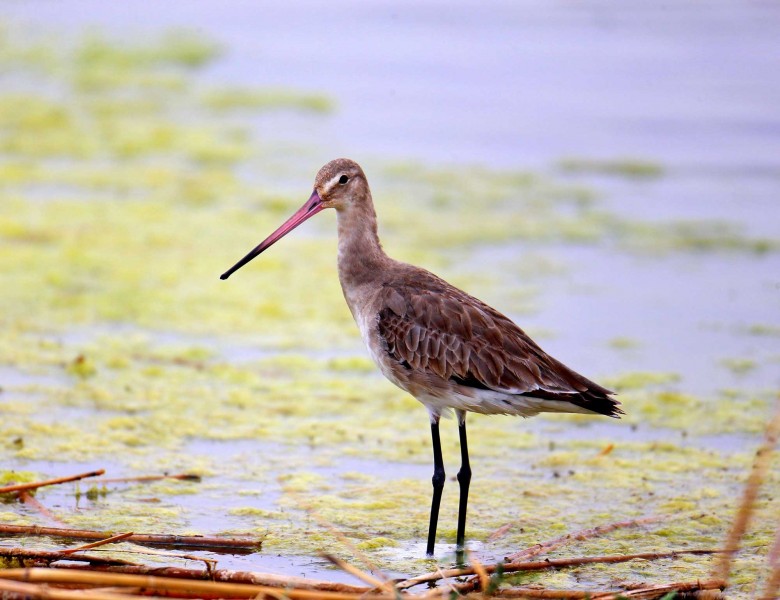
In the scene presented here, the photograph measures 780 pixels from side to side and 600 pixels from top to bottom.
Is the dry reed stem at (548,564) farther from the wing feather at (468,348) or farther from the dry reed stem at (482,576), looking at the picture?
the wing feather at (468,348)

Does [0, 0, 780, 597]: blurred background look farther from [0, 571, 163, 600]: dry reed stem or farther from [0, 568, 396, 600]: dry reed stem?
[0, 571, 163, 600]: dry reed stem

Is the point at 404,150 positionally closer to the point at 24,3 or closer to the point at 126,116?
the point at 126,116

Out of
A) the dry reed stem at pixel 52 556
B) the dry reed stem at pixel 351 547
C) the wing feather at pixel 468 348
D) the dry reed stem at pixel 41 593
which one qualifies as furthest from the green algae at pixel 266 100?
the dry reed stem at pixel 41 593

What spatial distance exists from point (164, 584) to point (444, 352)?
1.57m

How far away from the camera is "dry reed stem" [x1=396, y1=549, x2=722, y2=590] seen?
12.2 ft

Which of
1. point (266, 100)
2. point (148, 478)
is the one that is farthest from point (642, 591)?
point (266, 100)

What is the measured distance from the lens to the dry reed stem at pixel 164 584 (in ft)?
11.0

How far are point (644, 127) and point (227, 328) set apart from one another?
18.7 ft

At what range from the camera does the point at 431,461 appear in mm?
5578

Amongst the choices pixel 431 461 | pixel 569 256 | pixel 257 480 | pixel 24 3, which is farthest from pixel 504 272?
pixel 24 3

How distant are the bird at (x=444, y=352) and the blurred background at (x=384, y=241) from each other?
0.50 metres

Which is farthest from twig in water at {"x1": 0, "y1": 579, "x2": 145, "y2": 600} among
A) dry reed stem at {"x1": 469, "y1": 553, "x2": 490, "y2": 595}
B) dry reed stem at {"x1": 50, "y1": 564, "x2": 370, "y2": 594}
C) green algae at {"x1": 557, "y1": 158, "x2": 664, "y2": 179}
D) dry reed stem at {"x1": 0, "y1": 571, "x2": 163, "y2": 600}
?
green algae at {"x1": 557, "y1": 158, "x2": 664, "y2": 179}

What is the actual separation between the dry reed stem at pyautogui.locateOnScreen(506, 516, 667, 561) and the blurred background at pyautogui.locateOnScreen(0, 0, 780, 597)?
11cm

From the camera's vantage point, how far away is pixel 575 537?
466 centimetres
